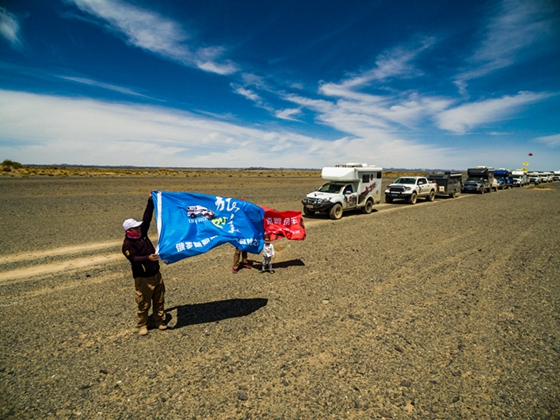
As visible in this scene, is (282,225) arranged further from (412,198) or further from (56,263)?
(412,198)

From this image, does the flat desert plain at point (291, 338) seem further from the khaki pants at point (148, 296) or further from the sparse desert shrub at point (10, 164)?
the sparse desert shrub at point (10, 164)

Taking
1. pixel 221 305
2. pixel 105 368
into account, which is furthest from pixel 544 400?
pixel 105 368

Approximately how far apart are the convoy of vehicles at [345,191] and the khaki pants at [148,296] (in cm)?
1205

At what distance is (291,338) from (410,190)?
2229 centimetres

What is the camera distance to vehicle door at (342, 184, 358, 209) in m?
17.1

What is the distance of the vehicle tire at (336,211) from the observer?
16156mm

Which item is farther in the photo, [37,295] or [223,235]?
[37,295]

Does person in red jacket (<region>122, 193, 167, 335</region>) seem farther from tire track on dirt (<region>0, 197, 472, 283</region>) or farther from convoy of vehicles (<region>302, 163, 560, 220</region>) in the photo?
convoy of vehicles (<region>302, 163, 560, 220</region>)

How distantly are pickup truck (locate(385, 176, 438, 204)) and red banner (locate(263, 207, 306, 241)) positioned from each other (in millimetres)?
18553

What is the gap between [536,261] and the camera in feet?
29.5

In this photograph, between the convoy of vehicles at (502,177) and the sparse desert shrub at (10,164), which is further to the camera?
the sparse desert shrub at (10,164)

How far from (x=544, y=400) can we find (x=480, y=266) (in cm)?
563

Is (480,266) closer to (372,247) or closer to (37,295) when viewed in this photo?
(372,247)

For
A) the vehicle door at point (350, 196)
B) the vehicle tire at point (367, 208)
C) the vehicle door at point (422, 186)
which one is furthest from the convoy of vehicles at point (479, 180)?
the vehicle door at point (350, 196)
